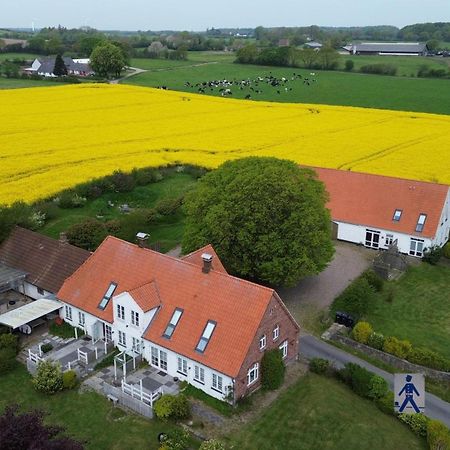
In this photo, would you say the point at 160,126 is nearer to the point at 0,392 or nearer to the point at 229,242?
the point at 229,242

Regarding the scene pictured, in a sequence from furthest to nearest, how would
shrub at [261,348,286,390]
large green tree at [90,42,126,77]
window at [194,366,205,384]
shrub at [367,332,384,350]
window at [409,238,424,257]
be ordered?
large green tree at [90,42,126,77]
window at [409,238,424,257]
shrub at [367,332,384,350]
shrub at [261,348,286,390]
window at [194,366,205,384]

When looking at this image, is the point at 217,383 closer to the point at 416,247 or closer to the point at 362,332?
the point at 362,332

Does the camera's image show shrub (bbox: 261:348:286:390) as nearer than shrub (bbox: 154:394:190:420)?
No

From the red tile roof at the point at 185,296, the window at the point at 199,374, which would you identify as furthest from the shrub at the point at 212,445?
the window at the point at 199,374

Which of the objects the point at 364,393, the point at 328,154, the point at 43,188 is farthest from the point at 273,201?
the point at 328,154

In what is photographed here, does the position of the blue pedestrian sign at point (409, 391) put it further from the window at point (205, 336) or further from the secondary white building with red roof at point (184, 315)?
the window at point (205, 336)

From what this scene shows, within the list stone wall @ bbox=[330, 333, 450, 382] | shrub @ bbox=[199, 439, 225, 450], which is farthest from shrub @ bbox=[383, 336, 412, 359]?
shrub @ bbox=[199, 439, 225, 450]

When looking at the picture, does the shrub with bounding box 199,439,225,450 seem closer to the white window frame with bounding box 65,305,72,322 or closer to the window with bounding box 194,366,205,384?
the window with bounding box 194,366,205,384
